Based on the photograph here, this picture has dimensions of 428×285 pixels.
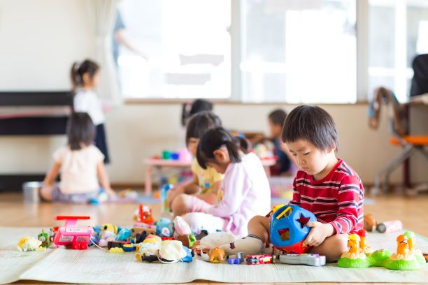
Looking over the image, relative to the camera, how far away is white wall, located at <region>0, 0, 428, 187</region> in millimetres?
5445

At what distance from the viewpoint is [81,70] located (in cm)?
497

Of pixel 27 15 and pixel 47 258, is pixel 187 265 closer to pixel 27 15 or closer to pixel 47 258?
pixel 47 258

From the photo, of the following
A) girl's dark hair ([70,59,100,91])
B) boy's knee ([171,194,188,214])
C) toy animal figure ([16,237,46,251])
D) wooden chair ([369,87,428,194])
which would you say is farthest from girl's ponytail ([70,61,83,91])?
toy animal figure ([16,237,46,251])

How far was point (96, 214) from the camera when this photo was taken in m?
3.75

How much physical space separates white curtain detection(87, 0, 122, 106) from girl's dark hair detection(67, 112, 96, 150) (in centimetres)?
78

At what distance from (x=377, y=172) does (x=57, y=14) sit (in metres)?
2.88

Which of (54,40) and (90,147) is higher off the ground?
(54,40)

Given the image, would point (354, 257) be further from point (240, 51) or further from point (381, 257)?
point (240, 51)

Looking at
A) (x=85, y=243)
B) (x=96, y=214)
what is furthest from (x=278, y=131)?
(x=85, y=243)

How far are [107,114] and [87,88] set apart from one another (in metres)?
0.55

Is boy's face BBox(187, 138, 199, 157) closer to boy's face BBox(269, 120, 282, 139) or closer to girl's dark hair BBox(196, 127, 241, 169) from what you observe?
girl's dark hair BBox(196, 127, 241, 169)

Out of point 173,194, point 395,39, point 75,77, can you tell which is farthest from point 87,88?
point 395,39

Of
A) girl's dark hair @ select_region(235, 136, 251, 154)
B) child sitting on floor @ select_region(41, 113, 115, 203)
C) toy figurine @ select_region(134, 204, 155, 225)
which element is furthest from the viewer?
child sitting on floor @ select_region(41, 113, 115, 203)

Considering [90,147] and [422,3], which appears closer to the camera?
[90,147]
